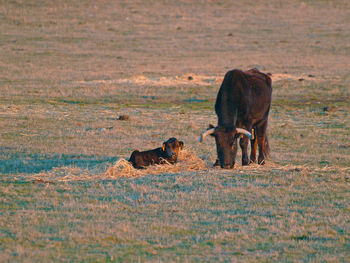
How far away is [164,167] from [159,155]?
0.39m

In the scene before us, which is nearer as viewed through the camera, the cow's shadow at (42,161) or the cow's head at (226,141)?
the cow's head at (226,141)

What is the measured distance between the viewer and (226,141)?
12227 mm

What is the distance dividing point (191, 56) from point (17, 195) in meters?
29.6

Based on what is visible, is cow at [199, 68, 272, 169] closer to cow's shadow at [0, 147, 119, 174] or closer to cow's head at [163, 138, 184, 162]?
cow's head at [163, 138, 184, 162]

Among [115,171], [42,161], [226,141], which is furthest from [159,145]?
[226,141]

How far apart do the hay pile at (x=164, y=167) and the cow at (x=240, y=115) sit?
0.47 m

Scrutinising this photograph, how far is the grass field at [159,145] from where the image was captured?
818 centimetres

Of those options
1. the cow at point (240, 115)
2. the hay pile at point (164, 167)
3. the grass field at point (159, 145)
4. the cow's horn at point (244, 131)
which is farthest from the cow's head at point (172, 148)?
the cow's horn at point (244, 131)

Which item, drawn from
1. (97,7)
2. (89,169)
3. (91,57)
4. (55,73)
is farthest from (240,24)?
(89,169)

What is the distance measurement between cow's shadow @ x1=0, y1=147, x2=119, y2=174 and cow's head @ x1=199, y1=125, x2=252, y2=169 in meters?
2.23

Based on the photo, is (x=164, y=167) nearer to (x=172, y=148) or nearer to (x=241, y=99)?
(x=172, y=148)

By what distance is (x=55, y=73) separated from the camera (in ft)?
105

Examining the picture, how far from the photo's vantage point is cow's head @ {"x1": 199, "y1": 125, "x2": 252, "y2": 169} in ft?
40.2

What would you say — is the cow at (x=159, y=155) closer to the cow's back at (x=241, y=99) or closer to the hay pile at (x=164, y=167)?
the hay pile at (x=164, y=167)
